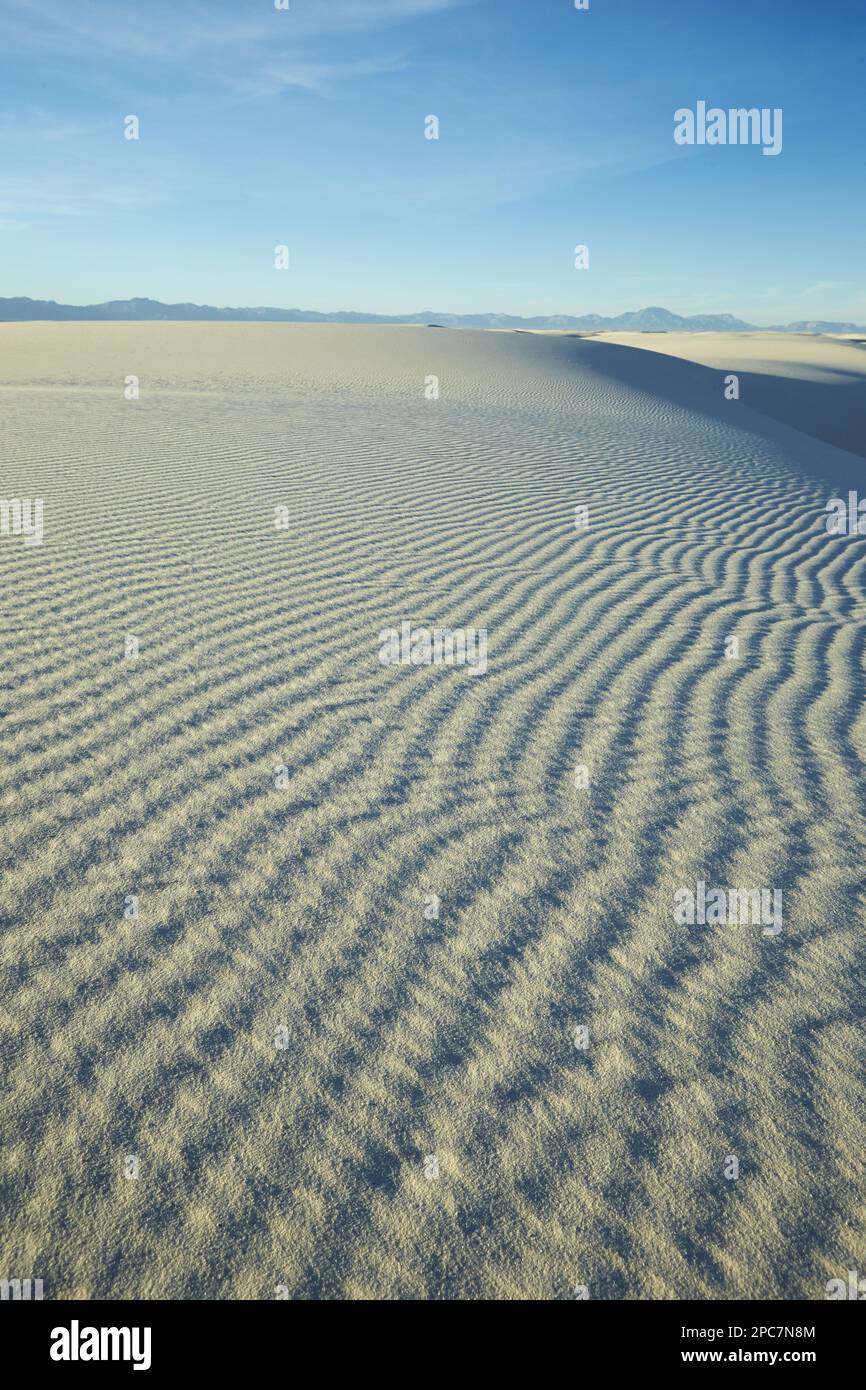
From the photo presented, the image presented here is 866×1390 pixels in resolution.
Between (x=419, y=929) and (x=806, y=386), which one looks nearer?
(x=419, y=929)

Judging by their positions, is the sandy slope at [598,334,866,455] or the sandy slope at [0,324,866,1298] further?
the sandy slope at [598,334,866,455]

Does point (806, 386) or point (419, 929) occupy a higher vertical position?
point (806, 386)

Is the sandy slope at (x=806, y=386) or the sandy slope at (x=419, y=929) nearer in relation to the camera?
the sandy slope at (x=419, y=929)

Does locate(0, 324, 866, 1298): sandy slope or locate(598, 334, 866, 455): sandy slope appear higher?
locate(598, 334, 866, 455): sandy slope

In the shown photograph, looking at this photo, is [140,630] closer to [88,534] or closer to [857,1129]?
[88,534]

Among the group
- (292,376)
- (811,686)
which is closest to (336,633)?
(811,686)

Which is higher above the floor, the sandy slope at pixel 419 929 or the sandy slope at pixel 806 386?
the sandy slope at pixel 806 386
